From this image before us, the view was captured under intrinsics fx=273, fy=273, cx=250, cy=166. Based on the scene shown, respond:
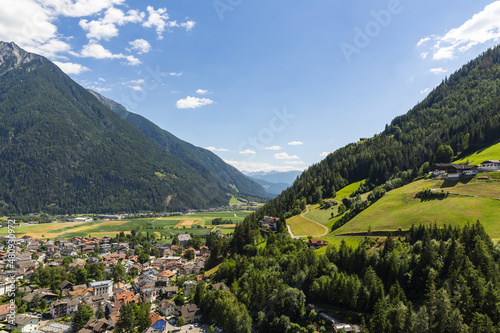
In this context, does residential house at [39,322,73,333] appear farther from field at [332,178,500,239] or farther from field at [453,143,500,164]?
field at [453,143,500,164]

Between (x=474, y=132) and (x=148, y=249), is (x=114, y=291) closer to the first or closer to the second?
(x=148, y=249)

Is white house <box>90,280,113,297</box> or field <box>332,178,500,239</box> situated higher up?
field <box>332,178,500,239</box>

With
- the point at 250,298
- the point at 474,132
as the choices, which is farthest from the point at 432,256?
the point at 474,132

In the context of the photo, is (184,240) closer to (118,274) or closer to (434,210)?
(118,274)

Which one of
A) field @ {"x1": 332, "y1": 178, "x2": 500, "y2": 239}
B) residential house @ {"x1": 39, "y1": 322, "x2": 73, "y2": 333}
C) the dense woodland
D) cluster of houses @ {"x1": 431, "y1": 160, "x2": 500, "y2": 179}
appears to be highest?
cluster of houses @ {"x1": 431, "y1": 160, "x2": 500, "y2": 179}

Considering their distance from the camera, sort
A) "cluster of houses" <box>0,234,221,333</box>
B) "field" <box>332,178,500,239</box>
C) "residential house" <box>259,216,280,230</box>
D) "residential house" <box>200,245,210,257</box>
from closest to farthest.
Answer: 1. "cluster of houses" <box>0,234,221,333</box>
2. "field" <box>332,178,500,239</box>
3. "residential house" <box>259,216,280,230</box>
4. "residential house" <box>200,245,210,257</box>

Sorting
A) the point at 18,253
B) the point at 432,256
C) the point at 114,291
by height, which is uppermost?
the point at 432,256

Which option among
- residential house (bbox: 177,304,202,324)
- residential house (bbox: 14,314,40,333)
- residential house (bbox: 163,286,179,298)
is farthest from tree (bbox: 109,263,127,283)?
residential house (bbox: 177,304,202,324)
